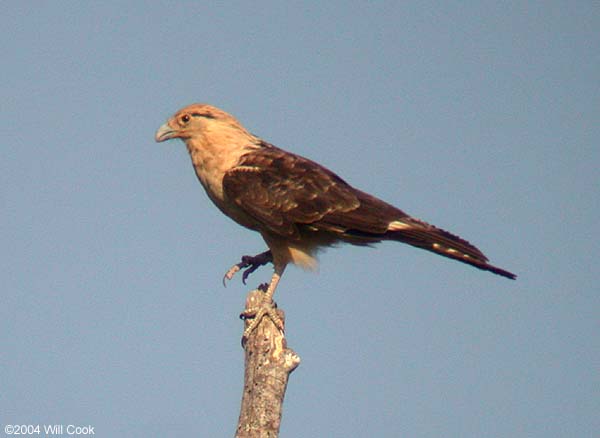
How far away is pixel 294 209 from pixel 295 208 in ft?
0.06

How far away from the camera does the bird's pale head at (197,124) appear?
11414 mm

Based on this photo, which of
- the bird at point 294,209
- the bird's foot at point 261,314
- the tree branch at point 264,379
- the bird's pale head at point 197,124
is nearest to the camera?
the tree branch at point 264,379

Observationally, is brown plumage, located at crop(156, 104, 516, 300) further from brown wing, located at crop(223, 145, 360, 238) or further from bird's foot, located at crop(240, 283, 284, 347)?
bird's foot, located at crop(240, 283, 284, 347)

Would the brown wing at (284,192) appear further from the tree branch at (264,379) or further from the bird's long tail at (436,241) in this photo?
the tree branch at (264,379)

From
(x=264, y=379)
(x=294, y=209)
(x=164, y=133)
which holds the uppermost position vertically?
(x=164, y=133)

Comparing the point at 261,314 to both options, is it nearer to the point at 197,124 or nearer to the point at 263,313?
the point at 263,313

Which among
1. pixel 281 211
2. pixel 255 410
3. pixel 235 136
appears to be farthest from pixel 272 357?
pixel 235 136

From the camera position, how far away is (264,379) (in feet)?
26.0

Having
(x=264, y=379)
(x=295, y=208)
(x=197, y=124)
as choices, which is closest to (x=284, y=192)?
(x=295, y=208)

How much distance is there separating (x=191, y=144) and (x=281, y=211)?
160 cm

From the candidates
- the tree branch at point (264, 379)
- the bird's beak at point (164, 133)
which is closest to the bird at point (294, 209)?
the bird's beak at point (164, 133)

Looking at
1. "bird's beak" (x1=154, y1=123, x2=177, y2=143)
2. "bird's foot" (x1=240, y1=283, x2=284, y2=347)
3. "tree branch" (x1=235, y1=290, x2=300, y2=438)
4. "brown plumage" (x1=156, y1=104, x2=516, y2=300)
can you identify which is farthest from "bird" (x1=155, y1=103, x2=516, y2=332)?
"tree branch" (x1=235, y1=290, x2=300, y2=438)

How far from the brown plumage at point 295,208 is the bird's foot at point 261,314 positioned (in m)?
0.67

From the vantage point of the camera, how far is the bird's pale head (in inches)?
449
